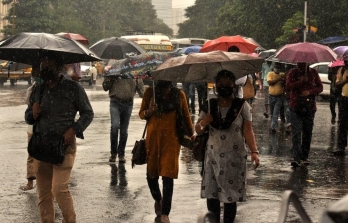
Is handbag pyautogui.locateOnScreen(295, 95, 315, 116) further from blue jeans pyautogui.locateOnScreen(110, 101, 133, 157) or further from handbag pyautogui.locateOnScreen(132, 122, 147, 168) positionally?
handbag pyautogui.locateOnScreen(132, 122, 147, 168)

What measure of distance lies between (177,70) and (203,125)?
3.48ft

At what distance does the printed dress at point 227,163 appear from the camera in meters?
6.91

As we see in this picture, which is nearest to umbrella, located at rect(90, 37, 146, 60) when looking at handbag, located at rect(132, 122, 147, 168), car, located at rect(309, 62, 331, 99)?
handbag, located at rect(132, 122, 147, 168)

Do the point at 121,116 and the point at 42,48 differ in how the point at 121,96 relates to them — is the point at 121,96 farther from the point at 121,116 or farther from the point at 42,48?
the point at 42,48

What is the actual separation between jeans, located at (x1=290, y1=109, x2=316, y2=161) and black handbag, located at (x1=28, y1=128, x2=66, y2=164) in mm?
5866

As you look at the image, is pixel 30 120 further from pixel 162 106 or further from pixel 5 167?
pixel 5 167

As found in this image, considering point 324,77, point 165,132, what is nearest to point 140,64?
point 165,132

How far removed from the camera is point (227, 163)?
6934mm

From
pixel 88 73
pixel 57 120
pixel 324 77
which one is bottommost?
pixel 88 73

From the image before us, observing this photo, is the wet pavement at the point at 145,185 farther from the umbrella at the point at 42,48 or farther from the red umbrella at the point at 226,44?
the red umbrella at the point at 226,44

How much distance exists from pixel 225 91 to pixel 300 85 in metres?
5.56

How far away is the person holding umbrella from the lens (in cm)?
707

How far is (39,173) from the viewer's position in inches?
284

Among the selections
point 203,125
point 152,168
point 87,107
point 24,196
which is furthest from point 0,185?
point 203,125
